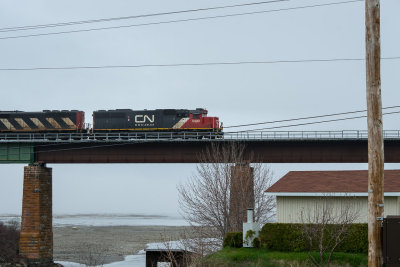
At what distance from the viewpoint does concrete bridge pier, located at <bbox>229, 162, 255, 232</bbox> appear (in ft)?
130

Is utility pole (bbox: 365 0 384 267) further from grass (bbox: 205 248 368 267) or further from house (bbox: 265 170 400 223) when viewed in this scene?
house (bbox: 265 170 400 223)

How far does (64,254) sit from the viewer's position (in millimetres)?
71188

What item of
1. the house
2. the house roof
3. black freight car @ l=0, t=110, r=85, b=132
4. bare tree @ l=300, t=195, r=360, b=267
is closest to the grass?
bare tree @ l=300, t=195, r=360, b=267

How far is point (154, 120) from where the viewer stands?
64.8m

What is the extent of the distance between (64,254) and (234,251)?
1858 inches

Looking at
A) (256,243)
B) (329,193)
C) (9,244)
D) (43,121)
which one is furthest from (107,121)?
(256,243)

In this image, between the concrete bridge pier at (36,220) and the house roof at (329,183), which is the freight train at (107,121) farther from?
the house roof at (329,183)

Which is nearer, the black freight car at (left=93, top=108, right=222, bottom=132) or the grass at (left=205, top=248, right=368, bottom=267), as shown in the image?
the grass at (left=205, top=248, right=368, bottom=267)

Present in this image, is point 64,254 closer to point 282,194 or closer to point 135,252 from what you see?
point 135,252

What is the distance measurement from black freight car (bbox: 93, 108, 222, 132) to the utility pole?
4715 centimetres

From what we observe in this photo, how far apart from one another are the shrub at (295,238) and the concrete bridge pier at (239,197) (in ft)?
29.2

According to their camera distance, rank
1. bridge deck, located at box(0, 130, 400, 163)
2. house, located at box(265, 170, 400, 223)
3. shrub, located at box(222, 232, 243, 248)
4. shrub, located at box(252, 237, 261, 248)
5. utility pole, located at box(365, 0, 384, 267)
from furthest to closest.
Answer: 1. bridge deck, located at box(0, 130, 400, 163)
2. house, located at box(265, 170, 400, 223)
3. shrub, located at box(222, 232, 243, 248)
4. shrub, located at box(252, 237, 261, 248)
5. utility pole, located at box(365, 0, 384, 267)

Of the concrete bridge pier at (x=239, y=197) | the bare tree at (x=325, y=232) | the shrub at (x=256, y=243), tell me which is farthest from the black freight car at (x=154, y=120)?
the shrub at (x=256, y=243)

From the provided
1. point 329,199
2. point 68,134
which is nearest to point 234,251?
point 329,199
